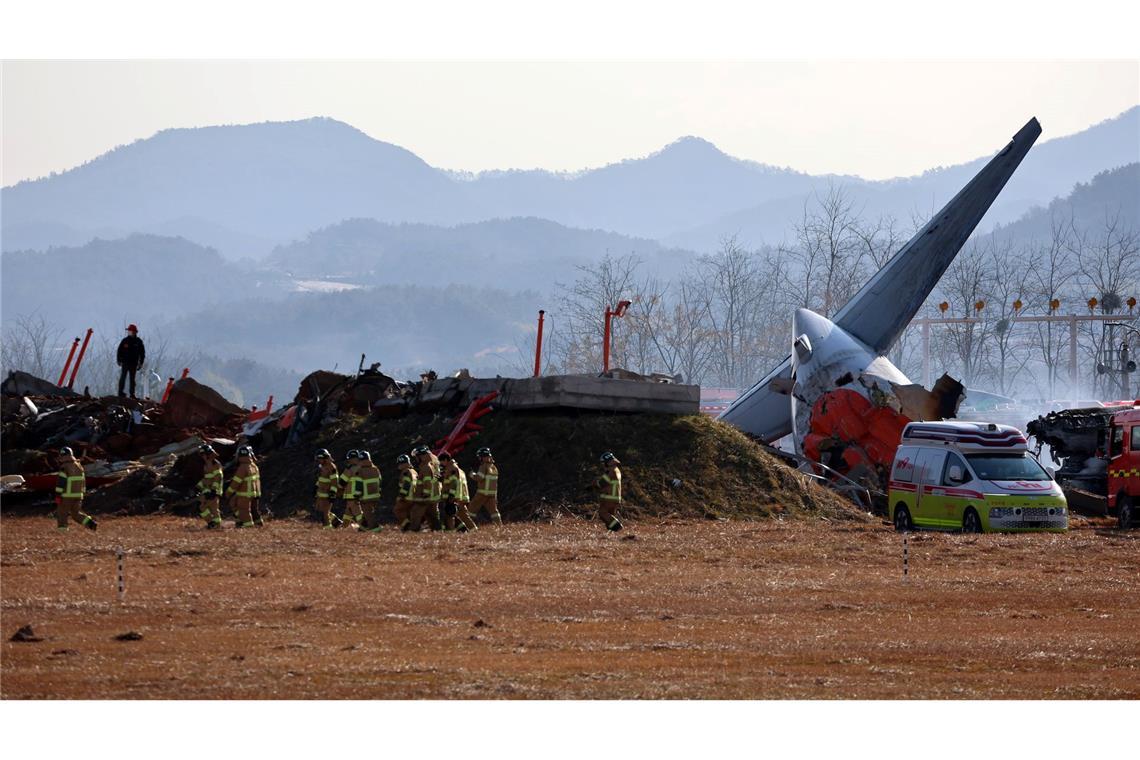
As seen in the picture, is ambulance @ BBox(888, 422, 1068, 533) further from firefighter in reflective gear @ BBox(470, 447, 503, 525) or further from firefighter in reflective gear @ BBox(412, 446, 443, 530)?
firefighter in reflective gear @ BBox(412, 446, 443, 530)

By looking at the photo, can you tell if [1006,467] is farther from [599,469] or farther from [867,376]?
[867,376]

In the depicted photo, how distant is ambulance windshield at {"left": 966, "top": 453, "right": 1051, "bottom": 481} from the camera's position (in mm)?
31438

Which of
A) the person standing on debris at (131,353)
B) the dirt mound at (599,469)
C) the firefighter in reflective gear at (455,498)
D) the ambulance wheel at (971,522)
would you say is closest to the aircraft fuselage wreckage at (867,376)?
the dirt mound at (599,469)

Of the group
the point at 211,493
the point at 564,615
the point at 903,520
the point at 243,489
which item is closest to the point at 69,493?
the point at 211,493

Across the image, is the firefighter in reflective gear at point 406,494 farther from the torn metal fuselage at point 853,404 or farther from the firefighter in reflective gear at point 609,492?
the torn metal fuselage at point 853,404

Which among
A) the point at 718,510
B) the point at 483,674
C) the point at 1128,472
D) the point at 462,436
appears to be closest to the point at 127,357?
the point at 462,436

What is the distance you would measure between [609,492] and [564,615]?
37.0 ft

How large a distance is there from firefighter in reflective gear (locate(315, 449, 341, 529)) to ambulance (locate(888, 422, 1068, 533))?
11.7 m

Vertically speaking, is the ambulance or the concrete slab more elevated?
the concrete slab

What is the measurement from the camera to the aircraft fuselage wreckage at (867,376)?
131 feet

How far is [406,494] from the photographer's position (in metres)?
29.9

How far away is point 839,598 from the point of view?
22.0 metres

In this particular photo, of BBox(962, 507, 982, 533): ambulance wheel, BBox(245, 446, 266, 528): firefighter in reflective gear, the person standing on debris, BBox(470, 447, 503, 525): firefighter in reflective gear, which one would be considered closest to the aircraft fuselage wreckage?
BBox(962, 507, 982, 533): ambulance wheel

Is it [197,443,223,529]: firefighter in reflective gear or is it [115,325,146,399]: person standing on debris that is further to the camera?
[115,325,146,399]: person standing on debris
